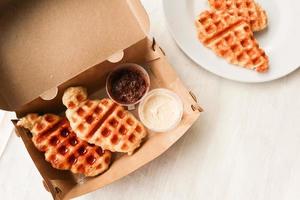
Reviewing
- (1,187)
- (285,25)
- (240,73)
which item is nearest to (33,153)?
(1,187)

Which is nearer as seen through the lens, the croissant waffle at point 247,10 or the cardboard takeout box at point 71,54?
the cardboard takeout box at point 71,54

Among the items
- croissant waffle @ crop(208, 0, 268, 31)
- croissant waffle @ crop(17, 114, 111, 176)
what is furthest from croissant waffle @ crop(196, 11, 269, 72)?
croissant waffle @ crop(17, 114, 111, 176)

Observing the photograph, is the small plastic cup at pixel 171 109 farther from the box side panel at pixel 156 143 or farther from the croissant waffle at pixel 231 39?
the croissant waffle at pixel 231 39

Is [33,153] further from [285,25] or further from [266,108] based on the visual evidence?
[285,25]

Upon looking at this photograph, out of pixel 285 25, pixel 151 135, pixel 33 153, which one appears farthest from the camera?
pixel 285 25

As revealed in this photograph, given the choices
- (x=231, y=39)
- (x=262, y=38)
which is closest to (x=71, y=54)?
(x=231, y=39)

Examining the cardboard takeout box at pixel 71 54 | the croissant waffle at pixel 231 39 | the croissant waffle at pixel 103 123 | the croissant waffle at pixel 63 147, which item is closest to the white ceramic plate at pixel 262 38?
the croissant waffle at pixel 231 39

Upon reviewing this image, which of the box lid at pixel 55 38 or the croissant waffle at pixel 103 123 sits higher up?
the box lid at pixel 55 38
